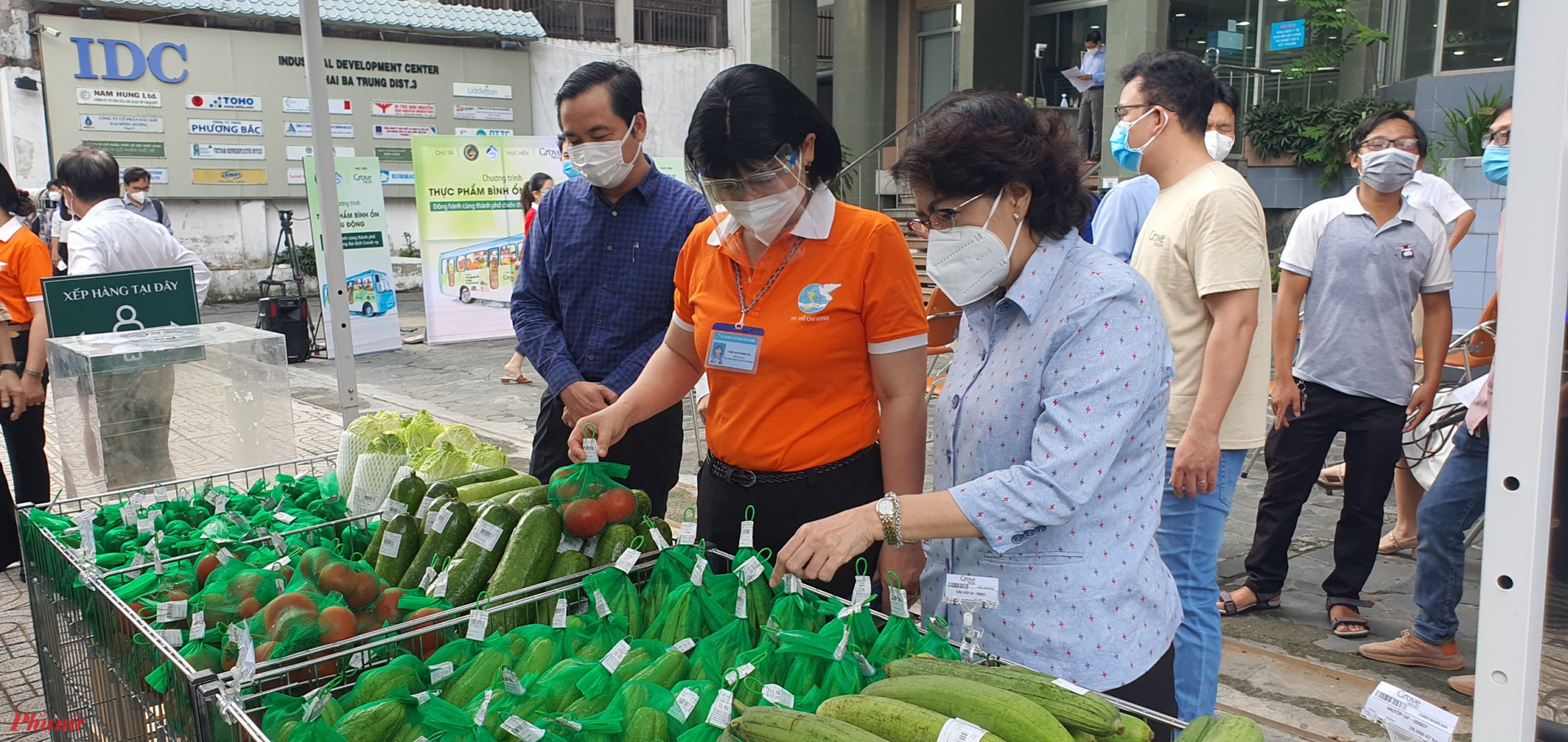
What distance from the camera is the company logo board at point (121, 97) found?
15.9m

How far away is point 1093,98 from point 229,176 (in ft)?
44.9

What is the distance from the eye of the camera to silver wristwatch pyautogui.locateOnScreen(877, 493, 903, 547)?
170 centimetres

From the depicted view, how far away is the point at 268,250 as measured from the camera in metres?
18.1

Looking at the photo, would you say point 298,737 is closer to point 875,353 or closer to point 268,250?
point 875,353

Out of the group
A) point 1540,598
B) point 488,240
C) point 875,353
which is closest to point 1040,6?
point 488,240

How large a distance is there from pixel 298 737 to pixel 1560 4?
177cm

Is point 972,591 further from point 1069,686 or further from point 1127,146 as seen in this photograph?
point 1127,146

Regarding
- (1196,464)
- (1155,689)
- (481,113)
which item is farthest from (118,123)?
(1155,689)

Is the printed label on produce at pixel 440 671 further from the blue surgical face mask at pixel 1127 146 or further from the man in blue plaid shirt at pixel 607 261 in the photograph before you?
the blue surgical face mask at pixel 1127 146

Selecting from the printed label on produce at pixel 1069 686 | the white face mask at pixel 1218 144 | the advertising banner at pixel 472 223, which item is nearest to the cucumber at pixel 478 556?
the printed label on produce at pixel 1069 686

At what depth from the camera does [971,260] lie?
183cm

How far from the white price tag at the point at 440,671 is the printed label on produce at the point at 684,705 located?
430 millimetres

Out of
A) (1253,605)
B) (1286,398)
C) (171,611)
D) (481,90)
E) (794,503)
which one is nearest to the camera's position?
(171,611)

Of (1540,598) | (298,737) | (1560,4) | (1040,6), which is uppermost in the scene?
(1040,6)
